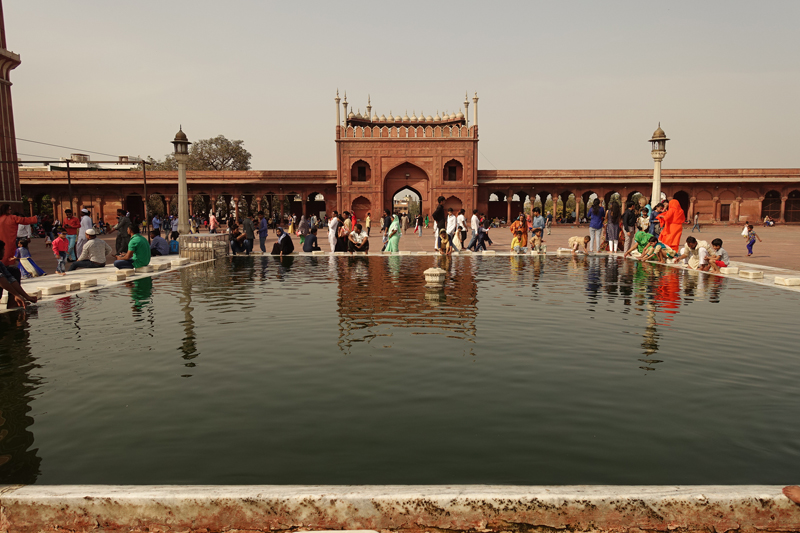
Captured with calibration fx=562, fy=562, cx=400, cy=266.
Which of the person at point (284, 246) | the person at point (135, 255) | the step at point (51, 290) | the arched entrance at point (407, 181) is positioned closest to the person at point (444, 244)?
the person at point (284, 246)

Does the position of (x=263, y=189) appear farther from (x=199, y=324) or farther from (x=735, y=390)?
(x=735, y=390)

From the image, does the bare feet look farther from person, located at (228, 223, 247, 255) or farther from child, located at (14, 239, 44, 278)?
person, located at (228, 223, 247, 255)

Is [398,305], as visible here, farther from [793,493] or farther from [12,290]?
[793,493]

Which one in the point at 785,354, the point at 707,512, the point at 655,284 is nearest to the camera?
the point at 707,512

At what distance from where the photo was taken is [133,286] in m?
8.27

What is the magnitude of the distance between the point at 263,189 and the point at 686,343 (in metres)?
33.5

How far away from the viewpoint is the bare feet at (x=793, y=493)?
2.09 metres

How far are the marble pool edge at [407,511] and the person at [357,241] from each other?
11.7 metres

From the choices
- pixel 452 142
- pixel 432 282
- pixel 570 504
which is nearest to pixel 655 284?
pixel 432 282

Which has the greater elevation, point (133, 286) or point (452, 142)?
point (452, 142)

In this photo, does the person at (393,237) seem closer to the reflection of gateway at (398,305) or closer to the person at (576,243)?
the reflection of gateway at (398,305)

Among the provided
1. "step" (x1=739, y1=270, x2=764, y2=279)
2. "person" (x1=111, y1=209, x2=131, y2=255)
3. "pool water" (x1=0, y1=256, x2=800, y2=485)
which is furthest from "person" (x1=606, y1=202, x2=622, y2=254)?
"person" (x1=111, y1=209, x2=131, y2=255)

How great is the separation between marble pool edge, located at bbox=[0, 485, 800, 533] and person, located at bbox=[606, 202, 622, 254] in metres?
12.0

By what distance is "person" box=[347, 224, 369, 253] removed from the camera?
13.7 meters
